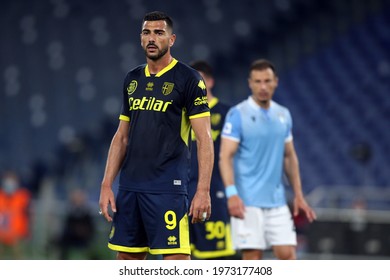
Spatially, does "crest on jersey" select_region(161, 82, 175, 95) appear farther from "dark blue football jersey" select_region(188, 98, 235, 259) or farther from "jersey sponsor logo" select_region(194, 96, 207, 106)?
"dark blue football jersey" select_region(188, 98, 235, 259)

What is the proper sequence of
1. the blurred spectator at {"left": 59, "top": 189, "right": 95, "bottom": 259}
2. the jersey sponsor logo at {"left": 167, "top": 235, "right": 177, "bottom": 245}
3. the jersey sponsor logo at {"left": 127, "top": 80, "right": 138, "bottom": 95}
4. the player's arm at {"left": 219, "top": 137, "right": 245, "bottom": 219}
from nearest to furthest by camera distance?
the jersey sponsor logo at {"left": 167, "top": 235, "right": 177, "bottom": 245}, the jersey sponsor logo at {"left": 127, "top": 80, "right": 138, "bottom": 95}, the player's arm at {"left": 219, "top": 137, "right": 245, "bottom": 219}, the blurred spectator at {"left": 59, "top": 189, "right": 95, "bottom": 259}

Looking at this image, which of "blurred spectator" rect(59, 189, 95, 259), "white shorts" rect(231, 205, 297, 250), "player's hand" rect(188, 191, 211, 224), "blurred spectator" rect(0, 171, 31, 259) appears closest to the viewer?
"player's hand" rect(188, 191, 211, 224)

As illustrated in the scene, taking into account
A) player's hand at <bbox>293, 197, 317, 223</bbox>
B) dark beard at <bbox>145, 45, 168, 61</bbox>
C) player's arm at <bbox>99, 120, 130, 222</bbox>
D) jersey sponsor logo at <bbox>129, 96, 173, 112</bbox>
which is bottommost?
player's hand at <bbox>293, 197, 317, 223</bbox>

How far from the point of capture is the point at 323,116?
54.3 ft

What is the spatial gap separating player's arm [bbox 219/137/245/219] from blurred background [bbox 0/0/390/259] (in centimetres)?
706

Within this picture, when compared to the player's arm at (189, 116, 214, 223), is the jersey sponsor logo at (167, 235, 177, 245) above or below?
below

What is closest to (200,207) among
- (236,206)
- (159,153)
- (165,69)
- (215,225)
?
(159,153)

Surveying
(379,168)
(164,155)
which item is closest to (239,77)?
(379,168)

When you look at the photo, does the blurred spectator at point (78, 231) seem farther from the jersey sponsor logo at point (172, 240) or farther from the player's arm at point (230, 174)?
the jersey sponsor logo at point (172, 240)

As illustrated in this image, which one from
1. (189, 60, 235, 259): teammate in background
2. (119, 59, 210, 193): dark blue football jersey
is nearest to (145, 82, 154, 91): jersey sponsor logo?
(119, 59, 210, 193): dark blue football jersey

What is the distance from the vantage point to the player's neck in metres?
5.32

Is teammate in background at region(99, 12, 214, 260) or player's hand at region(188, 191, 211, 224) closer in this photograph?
player's hand at region(188, 191, 211, 224)

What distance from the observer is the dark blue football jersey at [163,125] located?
5.26 m

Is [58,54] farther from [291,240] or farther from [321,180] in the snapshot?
[291,240]
